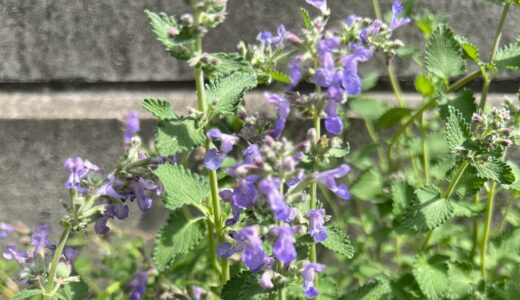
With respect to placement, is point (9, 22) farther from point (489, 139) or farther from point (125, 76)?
point (489, 139)

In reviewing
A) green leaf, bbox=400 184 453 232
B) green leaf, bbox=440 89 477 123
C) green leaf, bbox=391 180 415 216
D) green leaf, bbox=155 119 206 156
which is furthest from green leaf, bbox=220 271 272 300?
Result: green leaf, bbox=440 89 477 123

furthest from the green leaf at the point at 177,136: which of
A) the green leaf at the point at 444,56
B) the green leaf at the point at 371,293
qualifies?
the green leaf at the point at 444,56

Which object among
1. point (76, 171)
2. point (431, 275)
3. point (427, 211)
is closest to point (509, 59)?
point (427, 211)

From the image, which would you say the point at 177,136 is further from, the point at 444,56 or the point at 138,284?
the point at 444,56

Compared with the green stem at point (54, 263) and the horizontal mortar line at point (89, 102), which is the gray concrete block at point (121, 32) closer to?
the horizontal mortar line at point (89, 102)

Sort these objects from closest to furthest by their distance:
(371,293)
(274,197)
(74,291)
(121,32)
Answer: (274,197), (74,291), (371,293), (121,32)

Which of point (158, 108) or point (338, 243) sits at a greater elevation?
point (158, 108)
